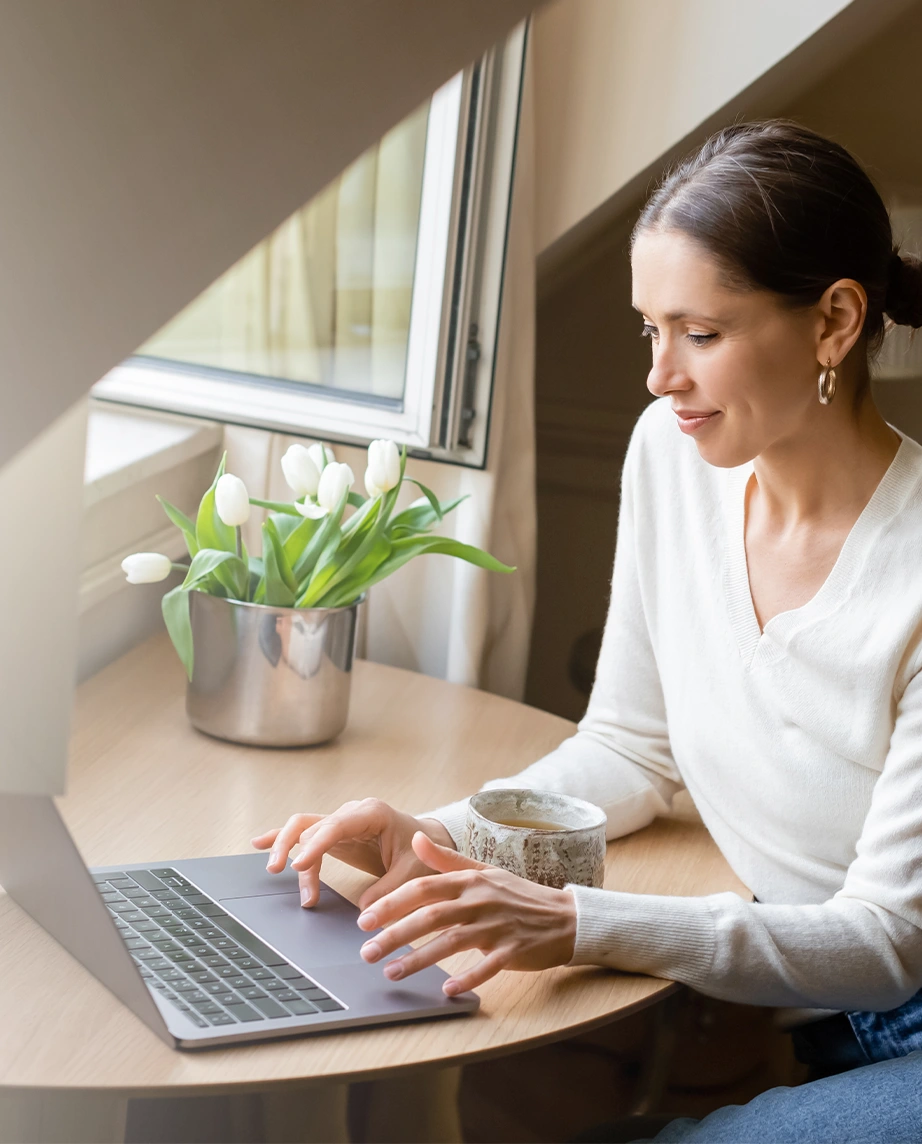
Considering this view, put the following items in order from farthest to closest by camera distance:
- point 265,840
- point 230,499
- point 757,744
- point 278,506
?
point 278,506, point 230,499, point 757,744, point 265,840

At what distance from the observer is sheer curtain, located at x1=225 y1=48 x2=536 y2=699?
5.09ft

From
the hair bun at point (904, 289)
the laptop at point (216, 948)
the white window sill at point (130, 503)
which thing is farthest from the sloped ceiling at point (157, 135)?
the white window sill at point (130, 503)

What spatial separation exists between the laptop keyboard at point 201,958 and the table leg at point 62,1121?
9 cm

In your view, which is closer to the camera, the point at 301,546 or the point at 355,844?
the point at 355,844

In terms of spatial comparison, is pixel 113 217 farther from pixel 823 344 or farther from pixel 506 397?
pixel 506 397

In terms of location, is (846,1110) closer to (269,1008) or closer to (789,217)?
(269,1008)

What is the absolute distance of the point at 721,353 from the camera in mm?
958

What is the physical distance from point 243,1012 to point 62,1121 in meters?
0.14

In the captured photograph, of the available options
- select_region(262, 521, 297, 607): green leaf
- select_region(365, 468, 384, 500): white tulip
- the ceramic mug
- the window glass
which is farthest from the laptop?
the window glass

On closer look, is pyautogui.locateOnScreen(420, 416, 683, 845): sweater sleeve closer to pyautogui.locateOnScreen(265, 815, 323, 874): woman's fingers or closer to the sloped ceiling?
pyautogui.locateOnScreen(265, 815, 323, 874): woman's fingers

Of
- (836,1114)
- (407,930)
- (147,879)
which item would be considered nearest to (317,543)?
(147,879)

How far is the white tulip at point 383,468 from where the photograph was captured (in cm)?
124

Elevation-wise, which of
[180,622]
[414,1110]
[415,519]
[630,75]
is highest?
[630,75]

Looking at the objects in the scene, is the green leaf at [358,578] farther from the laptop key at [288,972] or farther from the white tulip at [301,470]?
the laptop key at [288,972]
